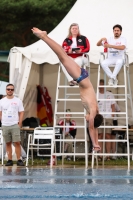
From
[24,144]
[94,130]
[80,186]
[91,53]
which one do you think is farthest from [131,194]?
[24,144]

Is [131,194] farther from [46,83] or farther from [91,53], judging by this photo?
[46,83]

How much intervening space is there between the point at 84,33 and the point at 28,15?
70.2ft

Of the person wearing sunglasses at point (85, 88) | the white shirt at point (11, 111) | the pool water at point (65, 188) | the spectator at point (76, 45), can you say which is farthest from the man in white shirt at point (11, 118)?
the person wearing sunglasses at point (85, 88)

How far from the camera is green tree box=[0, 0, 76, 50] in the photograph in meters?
40.7

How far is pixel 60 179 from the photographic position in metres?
13.3

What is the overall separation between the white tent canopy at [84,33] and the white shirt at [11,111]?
2.01 metres

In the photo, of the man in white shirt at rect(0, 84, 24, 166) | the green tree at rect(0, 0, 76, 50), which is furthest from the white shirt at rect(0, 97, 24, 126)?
the green tree at rect(0, 0, 76, 50)

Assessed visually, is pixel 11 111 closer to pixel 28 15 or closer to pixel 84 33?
pixel 84 33

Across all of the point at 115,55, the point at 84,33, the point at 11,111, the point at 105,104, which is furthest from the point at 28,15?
the point at 11,111

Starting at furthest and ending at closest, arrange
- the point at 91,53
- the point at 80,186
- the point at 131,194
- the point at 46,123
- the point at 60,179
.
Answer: the point at 46,123
the point at 91,53
the point at 60,179
the point at 80,186
the point at 131,194

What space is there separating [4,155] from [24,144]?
1.32 m

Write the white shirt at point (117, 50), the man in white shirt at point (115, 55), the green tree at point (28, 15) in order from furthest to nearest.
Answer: the green tree at point (28, 15)
the white shirt at point (117, 50)
the man in white shirt at point (115, 55)

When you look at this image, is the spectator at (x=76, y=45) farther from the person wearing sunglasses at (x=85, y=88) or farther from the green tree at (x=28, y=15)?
the green tree at (x=28, y=15)

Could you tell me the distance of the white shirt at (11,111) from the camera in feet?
62.6
